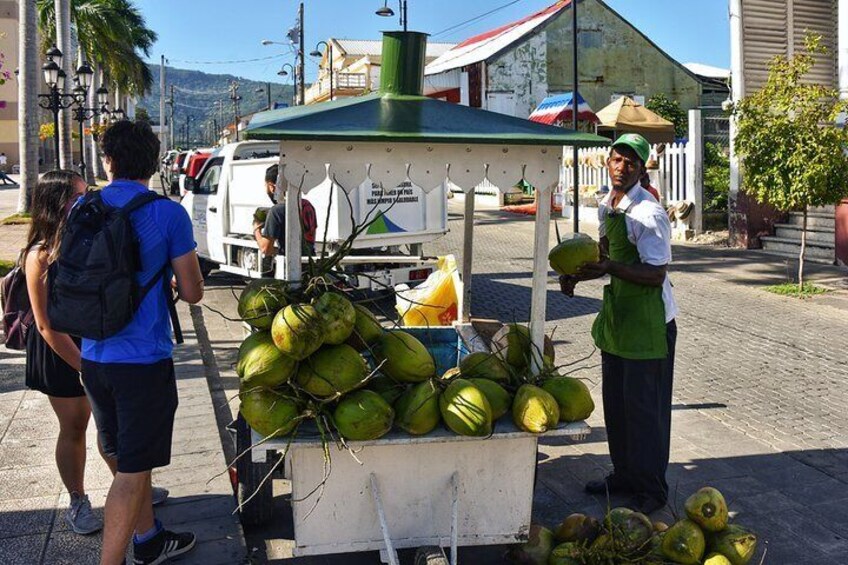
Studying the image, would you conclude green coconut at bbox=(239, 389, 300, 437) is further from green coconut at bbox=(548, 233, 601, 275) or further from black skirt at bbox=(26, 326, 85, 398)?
green coconut at bbox=(548, 233, 601, 275)

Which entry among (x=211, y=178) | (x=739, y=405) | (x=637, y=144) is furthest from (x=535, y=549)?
(x=211, y=178)

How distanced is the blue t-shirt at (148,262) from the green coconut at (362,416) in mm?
858

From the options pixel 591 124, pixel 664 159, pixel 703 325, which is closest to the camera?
pixel 703 325

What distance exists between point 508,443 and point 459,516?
1.30ft

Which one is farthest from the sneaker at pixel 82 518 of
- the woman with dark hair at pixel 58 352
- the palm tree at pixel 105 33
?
the palm tree at pixel 105 33

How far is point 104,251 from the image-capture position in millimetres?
3197

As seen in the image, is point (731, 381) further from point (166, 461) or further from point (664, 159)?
point (664, 159)

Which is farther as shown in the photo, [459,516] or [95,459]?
[95,459]

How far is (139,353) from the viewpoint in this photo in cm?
332

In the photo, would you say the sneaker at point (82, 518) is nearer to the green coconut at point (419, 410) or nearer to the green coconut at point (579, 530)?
the green coconut at point (419, 410)

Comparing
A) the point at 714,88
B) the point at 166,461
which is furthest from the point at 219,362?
the point at 714,88

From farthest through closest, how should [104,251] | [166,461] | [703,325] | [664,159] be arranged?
1. [664,159]
2. [703,325]
3. [166,461]
4. [104,251]

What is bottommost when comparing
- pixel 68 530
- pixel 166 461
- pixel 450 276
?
pixel 68 530

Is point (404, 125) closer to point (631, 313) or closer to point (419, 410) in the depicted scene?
point (419, 410)
